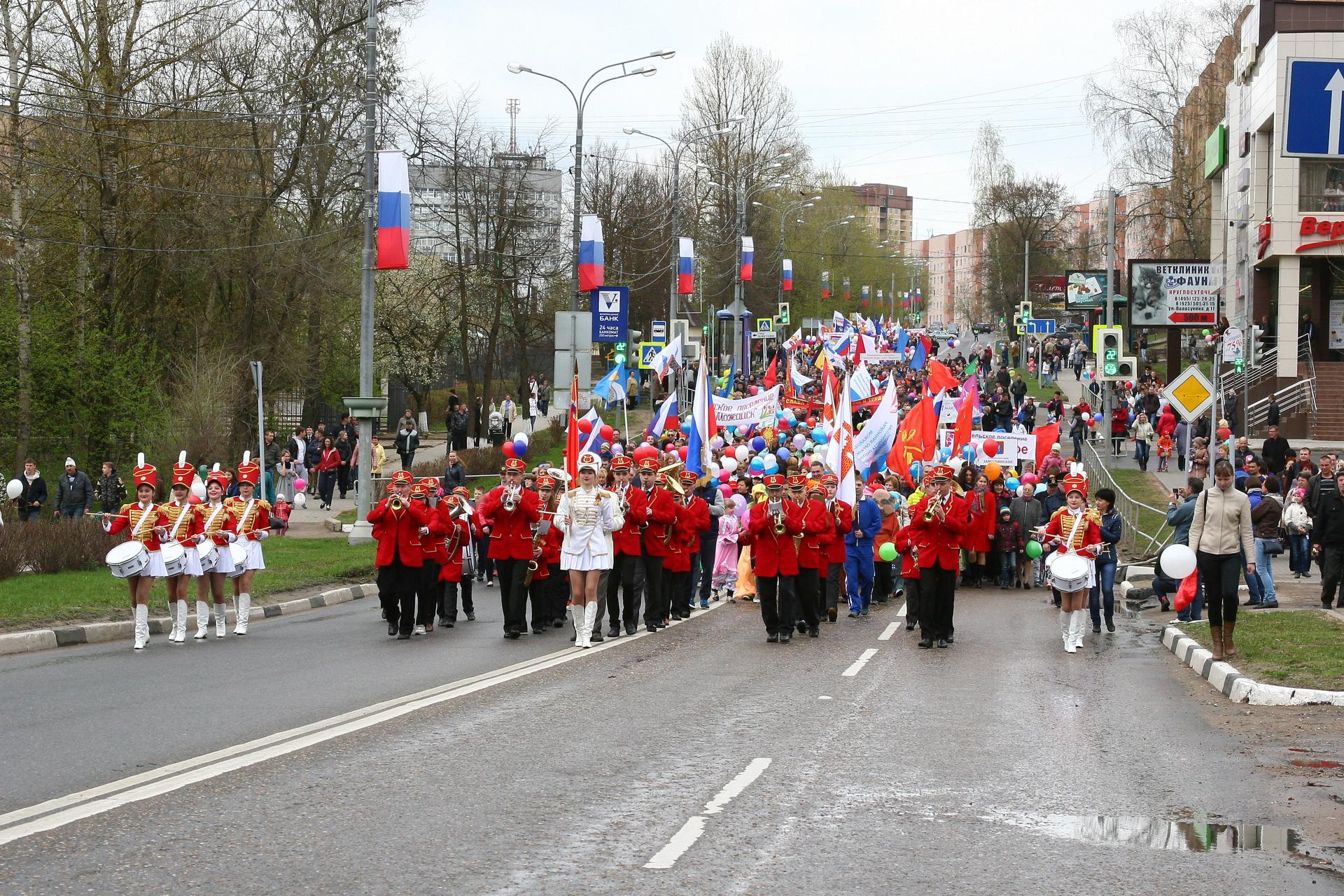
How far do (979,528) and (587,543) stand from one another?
21.5ft

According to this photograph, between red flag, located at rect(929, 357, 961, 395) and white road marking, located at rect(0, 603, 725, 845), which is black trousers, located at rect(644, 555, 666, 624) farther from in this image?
red flag, located at rect(929, 357, 961, 395)

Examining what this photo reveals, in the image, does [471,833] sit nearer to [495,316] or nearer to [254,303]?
[254,303]

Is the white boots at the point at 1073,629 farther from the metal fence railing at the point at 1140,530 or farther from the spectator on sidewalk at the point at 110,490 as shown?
the spectator on sidewalk at the point at 110,490

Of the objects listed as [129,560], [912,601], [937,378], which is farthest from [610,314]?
[129,560]

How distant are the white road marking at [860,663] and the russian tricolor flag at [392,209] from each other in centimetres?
1366

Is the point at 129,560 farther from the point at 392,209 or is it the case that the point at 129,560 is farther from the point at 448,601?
the point at 392,209

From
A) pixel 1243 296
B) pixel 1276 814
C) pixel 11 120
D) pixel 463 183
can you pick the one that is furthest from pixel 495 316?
pixel 1276 814

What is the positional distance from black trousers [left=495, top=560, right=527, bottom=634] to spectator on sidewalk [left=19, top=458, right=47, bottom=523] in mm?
13176

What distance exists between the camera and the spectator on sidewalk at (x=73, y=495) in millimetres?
26484

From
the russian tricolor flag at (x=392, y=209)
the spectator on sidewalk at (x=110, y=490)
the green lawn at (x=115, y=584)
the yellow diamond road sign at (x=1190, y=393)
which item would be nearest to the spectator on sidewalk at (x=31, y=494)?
the spectator on sidewalk at (x=110, y=490)

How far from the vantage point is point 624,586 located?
53.9ft

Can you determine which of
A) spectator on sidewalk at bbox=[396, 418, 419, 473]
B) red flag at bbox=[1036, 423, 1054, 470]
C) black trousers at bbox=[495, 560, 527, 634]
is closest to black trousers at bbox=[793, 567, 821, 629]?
black trousers at bbox=[495, 560, 527, 634]

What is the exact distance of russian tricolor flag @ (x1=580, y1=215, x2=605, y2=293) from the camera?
35.1m

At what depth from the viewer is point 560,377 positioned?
107 feet
